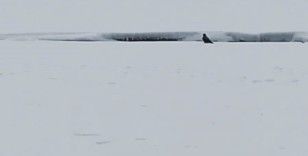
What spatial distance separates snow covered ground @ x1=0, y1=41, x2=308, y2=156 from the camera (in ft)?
15.7

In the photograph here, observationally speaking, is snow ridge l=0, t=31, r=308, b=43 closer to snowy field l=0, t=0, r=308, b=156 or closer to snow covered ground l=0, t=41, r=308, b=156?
snowy field l=0, t=0, r=308, b=156

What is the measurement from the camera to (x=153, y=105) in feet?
20.9

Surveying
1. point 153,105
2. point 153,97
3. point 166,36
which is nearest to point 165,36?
point 166,36

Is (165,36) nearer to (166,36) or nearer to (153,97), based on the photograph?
(166,36)

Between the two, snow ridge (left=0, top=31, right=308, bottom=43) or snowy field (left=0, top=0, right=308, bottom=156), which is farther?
snow ridge (left=0, top=31, right=308, bottom=43)

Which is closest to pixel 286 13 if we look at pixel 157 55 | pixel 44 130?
pixel 157 55

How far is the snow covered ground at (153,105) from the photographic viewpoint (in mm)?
4785

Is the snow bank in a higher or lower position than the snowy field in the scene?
higher

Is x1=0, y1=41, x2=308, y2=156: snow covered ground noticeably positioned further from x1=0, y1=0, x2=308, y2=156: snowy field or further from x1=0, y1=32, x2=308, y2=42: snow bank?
x1=0, y1=32, x2=308, y2=42: snow bank

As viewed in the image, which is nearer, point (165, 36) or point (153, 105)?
point (153, 105)

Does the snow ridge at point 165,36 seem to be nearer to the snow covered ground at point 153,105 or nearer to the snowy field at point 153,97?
the snowy field at point 153,97

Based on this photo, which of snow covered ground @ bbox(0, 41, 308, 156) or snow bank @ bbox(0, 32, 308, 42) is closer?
snow covered ground @ bbox(0, 41, 308, 156)

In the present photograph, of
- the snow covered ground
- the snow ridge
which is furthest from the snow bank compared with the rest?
the snow covered ground

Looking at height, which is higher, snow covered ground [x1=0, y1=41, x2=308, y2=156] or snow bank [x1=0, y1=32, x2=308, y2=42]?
snow bank [x1=0, y1=32, x2=308, y2=42]
